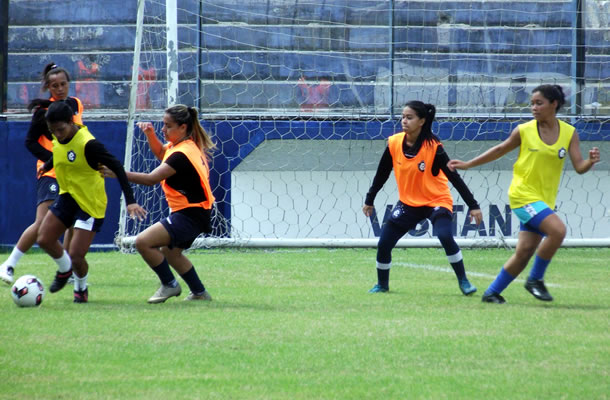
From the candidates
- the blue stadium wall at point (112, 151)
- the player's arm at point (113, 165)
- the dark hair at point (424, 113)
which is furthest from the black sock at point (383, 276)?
the blue stadium wall at point (112, 151)

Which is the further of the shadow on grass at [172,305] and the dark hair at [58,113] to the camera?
the dark hair at [58,113]

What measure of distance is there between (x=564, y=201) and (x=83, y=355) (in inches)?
336

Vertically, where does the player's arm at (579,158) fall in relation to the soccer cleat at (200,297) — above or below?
above

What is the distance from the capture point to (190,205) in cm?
681

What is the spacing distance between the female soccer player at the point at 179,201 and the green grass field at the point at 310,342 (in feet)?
0.81

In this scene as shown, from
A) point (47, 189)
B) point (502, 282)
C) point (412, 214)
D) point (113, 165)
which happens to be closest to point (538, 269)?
point (502, 282)

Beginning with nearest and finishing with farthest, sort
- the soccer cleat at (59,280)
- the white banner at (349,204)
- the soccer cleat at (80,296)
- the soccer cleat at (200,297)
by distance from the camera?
the soccer cleat at (80,296), the soccer cleat at (200,297), the soccer cleat at (59,280), the white banner at (349,204)

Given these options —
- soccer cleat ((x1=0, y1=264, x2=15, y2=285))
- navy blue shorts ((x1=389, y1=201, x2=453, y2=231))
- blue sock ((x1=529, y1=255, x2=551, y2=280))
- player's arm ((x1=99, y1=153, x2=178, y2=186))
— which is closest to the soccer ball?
player's arm ((x1=99, y1=153, x2=178, y2=186))

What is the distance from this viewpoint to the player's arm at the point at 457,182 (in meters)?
7.31

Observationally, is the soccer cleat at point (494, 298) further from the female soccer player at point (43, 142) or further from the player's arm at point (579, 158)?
the female soccer player at point (43, 142)

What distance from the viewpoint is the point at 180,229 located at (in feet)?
22.0

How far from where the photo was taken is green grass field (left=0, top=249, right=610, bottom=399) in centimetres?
405

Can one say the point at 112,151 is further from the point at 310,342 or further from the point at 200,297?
the point at 310,342

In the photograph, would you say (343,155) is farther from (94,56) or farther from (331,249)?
(94,56)
